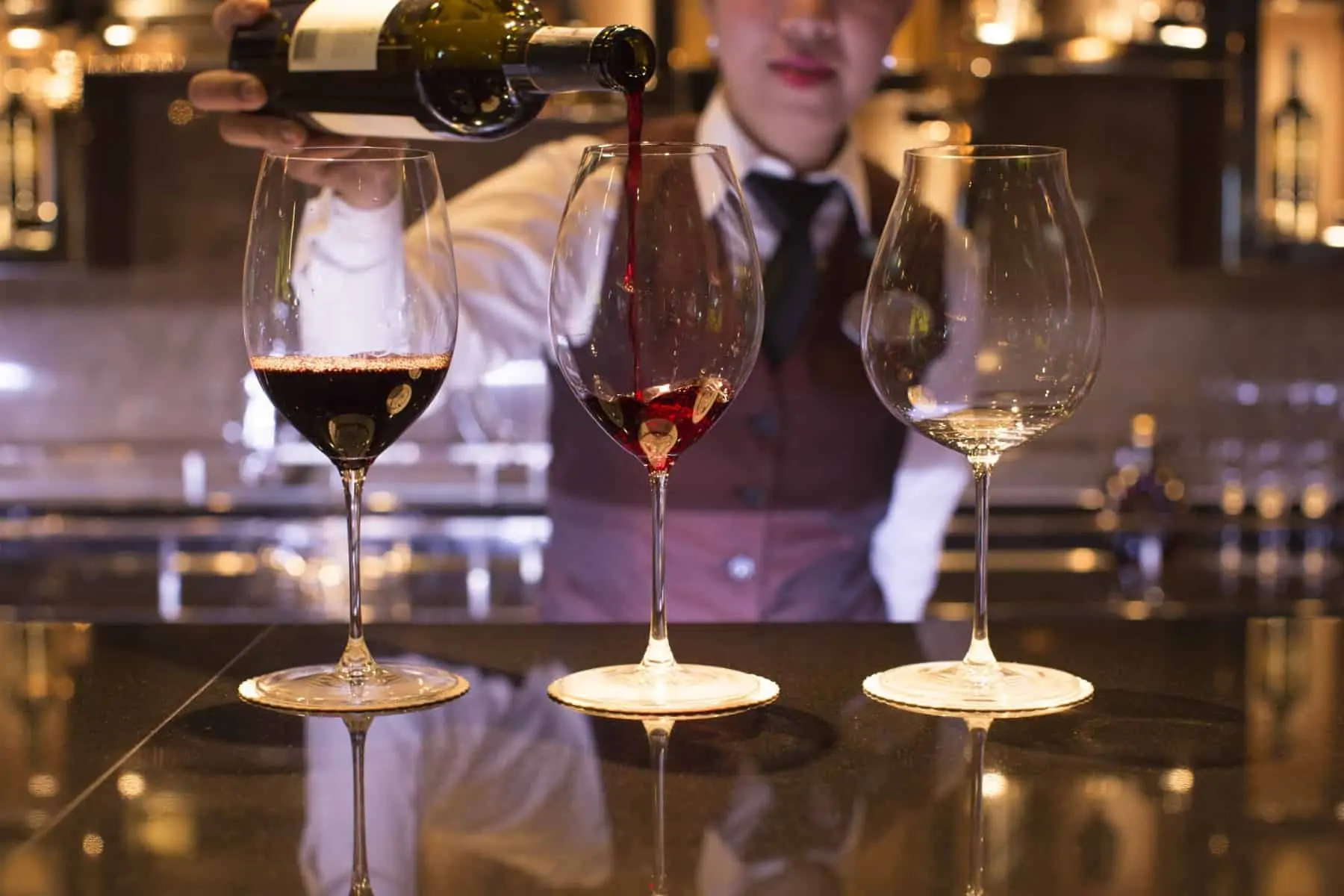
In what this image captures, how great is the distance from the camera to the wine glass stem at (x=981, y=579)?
0.81 m

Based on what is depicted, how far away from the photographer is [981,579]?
31.8 inches

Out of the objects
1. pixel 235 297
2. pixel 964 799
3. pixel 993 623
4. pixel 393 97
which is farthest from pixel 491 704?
pixel 235 297

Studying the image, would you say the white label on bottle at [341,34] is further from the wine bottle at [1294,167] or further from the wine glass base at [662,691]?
the wine bottle at [1294,167]

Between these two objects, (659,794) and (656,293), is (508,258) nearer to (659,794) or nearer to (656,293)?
(656,293)

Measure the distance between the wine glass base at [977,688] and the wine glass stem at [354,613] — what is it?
0.75 ft

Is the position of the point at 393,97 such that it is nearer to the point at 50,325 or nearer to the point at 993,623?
the point at 993,623

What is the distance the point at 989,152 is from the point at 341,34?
488mm

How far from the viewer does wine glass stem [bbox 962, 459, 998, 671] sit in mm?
807

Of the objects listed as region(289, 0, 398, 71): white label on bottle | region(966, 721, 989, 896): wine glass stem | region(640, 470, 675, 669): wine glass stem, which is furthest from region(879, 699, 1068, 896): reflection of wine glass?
region(289, 0, 398, 71): white label on bottle

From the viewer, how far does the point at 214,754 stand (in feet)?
2.22

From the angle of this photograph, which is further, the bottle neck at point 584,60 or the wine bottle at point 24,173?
the wine bottle at point 24,173

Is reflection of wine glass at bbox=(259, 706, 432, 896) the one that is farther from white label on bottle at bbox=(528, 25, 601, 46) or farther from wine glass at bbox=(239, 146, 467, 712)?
white label on bottle at bbox=(528, 25, 601, 46)

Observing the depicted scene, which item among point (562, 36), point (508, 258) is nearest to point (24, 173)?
point (508, 258)

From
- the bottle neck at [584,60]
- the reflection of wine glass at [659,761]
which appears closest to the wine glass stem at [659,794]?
the reflection of wine glass at [659,761]
